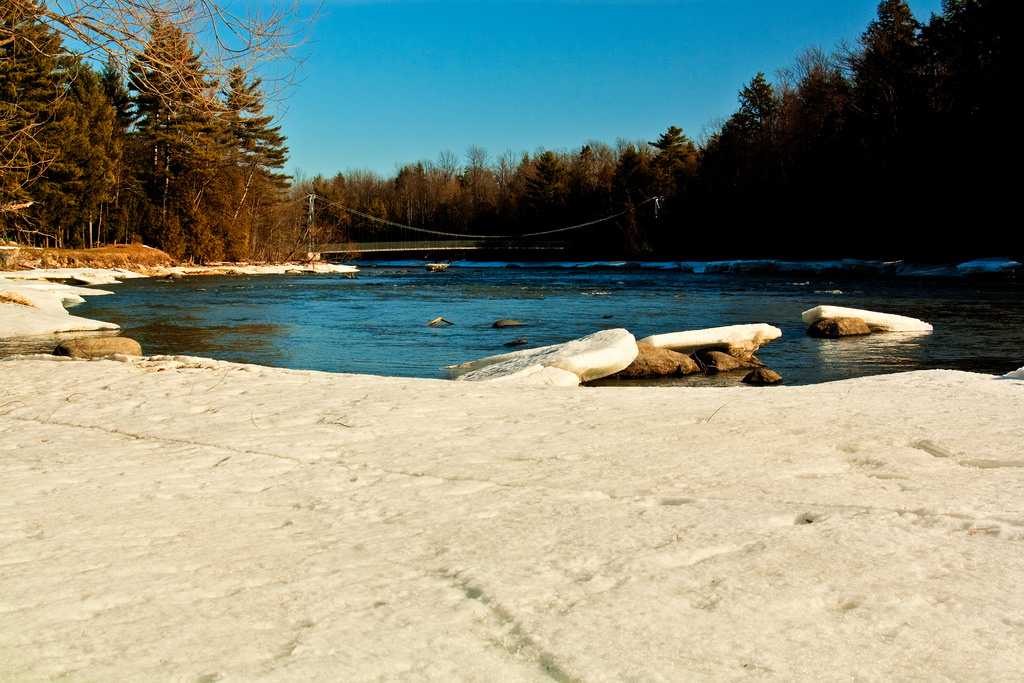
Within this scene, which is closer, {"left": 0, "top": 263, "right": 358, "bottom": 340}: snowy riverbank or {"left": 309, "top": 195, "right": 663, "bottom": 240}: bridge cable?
{"left": 0, "top": 263, "right": 358, "bottom": 340}: snowy riverbank

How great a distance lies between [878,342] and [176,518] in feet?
43.8

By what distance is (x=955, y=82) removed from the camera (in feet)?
138

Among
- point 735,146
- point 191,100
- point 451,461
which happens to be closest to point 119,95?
point 735,146

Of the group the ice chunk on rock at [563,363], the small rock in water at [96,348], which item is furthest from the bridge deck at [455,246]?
the ice chunk on rock at [563,363]

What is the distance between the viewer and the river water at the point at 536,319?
42.3ft

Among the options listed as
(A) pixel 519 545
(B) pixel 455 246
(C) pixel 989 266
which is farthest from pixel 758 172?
(A) pixel 519 545

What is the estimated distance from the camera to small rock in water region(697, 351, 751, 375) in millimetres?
11523

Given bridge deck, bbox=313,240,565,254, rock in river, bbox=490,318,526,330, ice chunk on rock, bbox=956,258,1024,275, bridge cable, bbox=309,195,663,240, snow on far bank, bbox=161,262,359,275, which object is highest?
bridge cable, bbox=309,195,663,240

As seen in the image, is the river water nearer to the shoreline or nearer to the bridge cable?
Result: the shoreline

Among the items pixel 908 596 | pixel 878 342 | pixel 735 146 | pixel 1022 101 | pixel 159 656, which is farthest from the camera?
pixel 735 146

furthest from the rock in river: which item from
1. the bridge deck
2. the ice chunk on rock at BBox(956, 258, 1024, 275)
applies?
the bridge deck

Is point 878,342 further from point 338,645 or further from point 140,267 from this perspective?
point 140,267

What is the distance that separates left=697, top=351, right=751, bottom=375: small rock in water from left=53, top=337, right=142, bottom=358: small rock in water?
26.8 ft

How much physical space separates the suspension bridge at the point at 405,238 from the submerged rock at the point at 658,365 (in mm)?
59805
